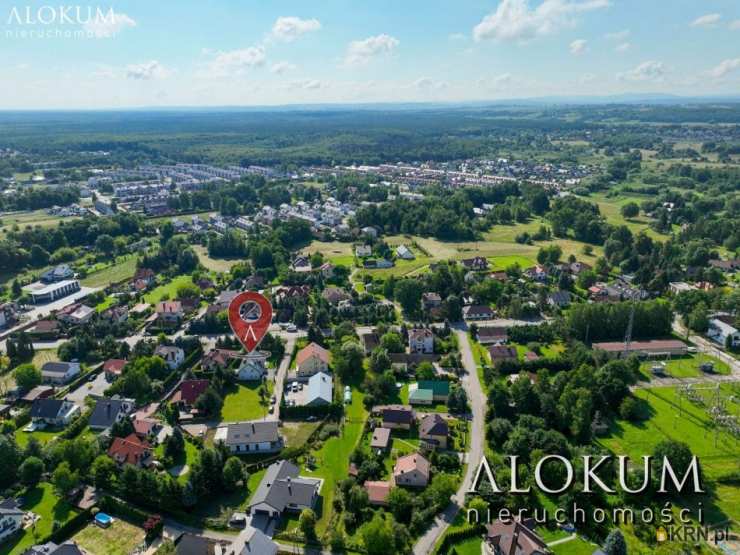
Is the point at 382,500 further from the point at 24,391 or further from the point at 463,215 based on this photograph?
the point at 463,215

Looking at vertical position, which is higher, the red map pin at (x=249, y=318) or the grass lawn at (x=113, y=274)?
the red map pin at (x=249, y=318)

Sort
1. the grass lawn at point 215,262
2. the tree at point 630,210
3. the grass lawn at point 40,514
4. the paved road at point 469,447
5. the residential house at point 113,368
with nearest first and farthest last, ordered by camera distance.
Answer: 1. the grass lawn at point 40,514
2. the paved road at point 469,447
3. the residential house at point 113,368
4. the grass lawn at point 215,262
5. the tree at point 630,210

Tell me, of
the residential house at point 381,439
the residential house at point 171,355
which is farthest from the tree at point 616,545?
the residential house at point 171,355

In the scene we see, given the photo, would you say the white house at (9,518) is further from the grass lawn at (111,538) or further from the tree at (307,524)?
the tree at (307,524)

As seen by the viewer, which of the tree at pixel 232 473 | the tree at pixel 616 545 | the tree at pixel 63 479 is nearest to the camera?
the tree at pixel 616 545

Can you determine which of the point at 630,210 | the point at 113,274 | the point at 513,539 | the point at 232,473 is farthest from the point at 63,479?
the point at 630,210

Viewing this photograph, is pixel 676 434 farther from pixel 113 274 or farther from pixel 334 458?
pixel 113 274

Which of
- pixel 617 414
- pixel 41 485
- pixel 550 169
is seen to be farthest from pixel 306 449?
pixel 550 169
